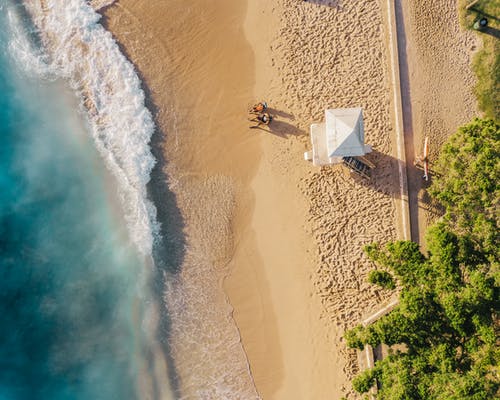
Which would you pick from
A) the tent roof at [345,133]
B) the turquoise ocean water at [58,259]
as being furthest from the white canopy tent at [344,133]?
the turquoise ocean water at [58,259]

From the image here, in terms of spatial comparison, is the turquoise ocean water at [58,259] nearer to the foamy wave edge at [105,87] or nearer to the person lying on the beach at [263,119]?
the foamy wave edge at [105,87]

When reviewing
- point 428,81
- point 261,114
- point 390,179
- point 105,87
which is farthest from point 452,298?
point 105,87

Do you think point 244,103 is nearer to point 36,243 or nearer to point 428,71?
point 428,71

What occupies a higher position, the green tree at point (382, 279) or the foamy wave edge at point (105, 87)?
the foamy wave edge at point (105, 87)

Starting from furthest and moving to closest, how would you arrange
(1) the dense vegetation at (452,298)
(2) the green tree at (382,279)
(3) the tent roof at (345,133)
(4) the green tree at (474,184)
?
(3) the tent roof at (345,133) < (2) the green tree at (382,279) < (4) the green tree at (474,184) < (1) the dense vegetation at (452,298)

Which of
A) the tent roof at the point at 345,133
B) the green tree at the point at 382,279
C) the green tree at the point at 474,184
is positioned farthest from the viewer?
the tent roof at the point at 345,133

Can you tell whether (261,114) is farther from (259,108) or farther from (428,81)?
(428,81)

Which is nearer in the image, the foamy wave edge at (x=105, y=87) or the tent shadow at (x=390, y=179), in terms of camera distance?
the tent shadow at (x=390, y=179)

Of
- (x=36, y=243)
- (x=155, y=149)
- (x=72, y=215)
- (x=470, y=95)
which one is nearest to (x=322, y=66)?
(x=470, y=95)
